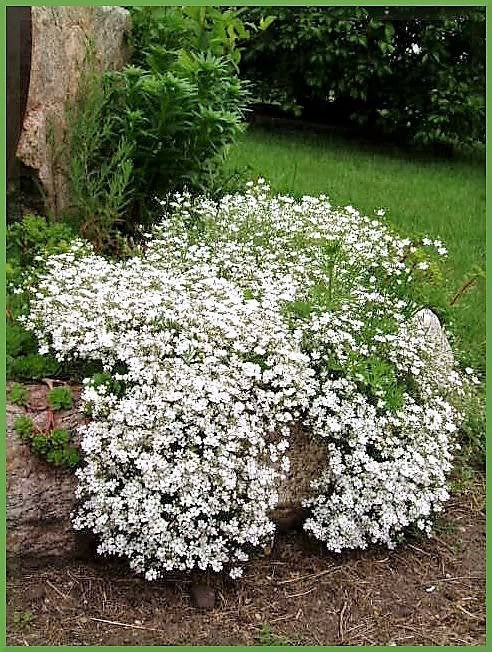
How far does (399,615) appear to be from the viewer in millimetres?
3588

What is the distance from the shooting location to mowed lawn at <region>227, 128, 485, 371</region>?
21.3 ft

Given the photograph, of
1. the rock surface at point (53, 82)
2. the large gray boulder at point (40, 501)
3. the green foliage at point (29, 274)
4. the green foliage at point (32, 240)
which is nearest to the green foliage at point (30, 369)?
the green foliage at point (29, 274)

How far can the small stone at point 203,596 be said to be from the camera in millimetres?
3506

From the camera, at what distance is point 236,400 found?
366 centimetres

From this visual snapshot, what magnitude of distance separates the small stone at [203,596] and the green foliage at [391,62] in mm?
8264

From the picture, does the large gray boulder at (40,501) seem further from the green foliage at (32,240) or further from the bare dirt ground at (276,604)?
the green foliage at (32,240)

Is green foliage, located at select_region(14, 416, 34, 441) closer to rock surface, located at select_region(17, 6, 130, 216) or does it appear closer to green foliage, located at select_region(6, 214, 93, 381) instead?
green foliage, located at select_region(6, 214, 93, 381)

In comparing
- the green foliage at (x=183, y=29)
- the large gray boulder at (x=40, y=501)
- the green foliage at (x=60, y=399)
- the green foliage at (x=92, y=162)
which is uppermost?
Result: the green foliage at (x=183, y=29)

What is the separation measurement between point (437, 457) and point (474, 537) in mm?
464

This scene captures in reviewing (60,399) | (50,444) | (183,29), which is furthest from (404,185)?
(50,444)

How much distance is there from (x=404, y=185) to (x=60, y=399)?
662 cm

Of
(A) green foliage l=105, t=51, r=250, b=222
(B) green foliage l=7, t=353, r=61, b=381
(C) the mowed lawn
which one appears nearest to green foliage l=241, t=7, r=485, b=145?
(C) the mowed lawn

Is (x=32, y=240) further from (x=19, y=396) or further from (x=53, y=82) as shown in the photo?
(x=19, y=396)

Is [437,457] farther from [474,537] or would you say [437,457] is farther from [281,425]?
[281,425]
